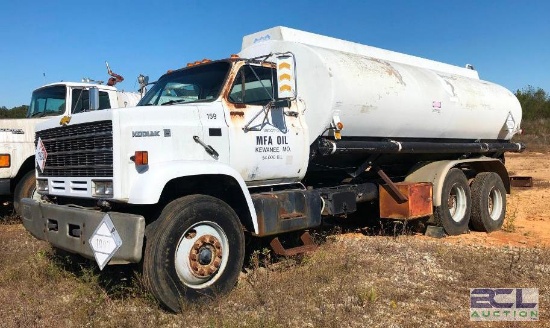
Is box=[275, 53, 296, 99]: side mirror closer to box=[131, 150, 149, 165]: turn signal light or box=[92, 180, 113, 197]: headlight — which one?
box=[131, 150, 149, 165]: turn signal light

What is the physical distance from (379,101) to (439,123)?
72.7 inches

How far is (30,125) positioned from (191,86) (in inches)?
182

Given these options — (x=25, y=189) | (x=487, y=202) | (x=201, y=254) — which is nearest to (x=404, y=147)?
(x=487, y=202)

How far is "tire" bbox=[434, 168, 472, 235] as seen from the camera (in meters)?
8.60

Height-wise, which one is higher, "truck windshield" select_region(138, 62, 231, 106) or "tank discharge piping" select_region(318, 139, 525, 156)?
"truck windshield" select_region(138, 62, 231, 106)

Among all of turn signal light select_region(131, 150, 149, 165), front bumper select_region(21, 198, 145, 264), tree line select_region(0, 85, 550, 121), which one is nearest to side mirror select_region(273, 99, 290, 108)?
turn signal light select_region(131, 150, 149, 165)

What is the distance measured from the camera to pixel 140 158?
450 centimetres

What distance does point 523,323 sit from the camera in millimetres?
4398

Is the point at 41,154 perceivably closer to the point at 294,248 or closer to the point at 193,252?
the point at 193,252

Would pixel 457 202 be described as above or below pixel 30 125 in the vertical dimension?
below

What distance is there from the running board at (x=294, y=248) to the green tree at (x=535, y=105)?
41.3 meters

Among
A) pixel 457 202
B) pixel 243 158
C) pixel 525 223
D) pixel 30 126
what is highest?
pixel 30 126

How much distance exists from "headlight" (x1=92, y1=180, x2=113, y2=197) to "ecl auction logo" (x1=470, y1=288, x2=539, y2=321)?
3402 millimetres

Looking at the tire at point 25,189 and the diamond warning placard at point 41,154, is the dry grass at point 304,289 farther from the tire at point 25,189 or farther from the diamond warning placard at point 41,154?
the tire at point 25,189
